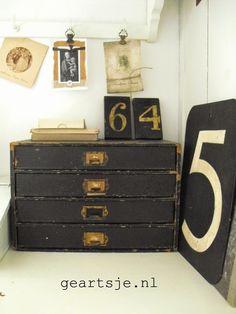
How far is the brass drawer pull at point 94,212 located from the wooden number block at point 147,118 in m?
0.32

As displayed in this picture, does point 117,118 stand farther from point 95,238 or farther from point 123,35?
point 95,238

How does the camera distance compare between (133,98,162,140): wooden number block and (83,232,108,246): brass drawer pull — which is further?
(133,98,162,140): wooden number block

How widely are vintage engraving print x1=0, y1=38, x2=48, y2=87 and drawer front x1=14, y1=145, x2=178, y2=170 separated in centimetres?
36

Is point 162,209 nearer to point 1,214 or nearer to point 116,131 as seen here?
point 116,131

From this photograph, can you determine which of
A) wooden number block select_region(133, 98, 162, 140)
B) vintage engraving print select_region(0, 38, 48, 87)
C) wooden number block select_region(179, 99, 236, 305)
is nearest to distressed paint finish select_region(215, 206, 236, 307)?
wooden number block select_region(179, 99, 236, 305)

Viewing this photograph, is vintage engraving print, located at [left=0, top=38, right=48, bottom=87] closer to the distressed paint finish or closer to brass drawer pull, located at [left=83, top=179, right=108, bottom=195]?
brass drawer pull, located at [left=83, top=179, right=108, bottom=195]

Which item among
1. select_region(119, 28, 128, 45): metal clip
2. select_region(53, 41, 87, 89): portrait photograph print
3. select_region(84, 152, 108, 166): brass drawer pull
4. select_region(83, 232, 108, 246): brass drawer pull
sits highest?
select_region(119, 28, 128, 45): metal clip

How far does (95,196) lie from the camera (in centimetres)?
103

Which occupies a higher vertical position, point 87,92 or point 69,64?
point 69,64

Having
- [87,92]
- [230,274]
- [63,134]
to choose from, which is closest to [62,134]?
[63,134]

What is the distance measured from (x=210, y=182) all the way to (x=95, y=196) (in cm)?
35

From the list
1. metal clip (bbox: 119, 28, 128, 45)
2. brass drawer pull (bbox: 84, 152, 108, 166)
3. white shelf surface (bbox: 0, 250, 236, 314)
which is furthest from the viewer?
metal clip (bbox: 119, 28, 128, 45)

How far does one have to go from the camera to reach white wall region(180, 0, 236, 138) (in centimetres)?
90

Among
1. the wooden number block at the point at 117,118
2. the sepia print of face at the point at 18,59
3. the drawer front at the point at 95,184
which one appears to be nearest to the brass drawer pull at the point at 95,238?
the drawer front at the point at 95,184
